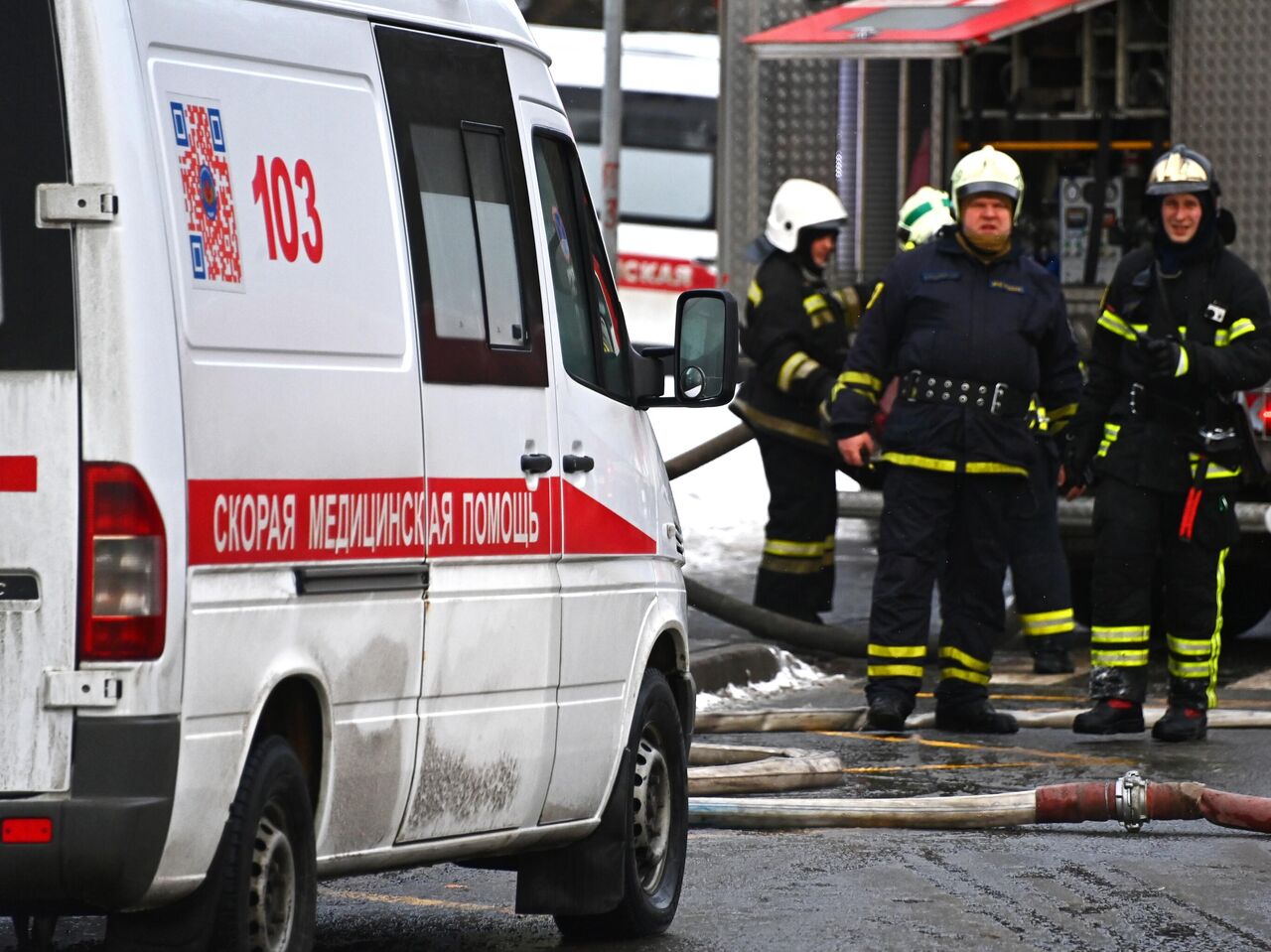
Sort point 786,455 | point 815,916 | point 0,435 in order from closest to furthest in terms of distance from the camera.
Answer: point 0,435, point 815,916, point 786,455

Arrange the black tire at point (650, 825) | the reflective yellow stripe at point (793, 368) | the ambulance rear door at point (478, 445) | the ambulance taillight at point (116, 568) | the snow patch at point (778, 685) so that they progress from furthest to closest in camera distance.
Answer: the reflective yellow stripe at point (793, 368) < the snow patch at point (778, 685) < the black tire at point (650, 825) < the ambulance rear door at point (478, 445) < the ambulance taillight at point (116, 568)

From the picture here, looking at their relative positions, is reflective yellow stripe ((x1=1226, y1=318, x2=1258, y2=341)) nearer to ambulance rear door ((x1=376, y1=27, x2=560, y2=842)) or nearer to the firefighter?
the firefighter

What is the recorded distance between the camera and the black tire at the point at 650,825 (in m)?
5.83

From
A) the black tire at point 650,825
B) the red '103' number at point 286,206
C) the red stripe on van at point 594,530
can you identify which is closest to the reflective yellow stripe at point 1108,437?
the black tire at point 650,825

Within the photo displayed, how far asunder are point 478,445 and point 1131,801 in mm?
2480

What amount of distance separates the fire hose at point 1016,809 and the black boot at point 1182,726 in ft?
6.65

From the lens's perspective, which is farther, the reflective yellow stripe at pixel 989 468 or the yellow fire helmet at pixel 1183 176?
the reflective yellow stripe at pixel 989 468

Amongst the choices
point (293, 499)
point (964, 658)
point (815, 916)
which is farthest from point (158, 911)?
point (964, 658)

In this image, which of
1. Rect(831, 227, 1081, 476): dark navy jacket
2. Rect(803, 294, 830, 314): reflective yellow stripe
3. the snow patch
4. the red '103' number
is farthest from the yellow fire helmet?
the red '103' number

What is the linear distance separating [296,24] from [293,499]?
85 centimetres

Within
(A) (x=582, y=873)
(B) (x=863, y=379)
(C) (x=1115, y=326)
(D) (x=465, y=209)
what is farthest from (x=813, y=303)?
(D) (x=465, y=209)

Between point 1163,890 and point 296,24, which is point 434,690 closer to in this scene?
point 296,24

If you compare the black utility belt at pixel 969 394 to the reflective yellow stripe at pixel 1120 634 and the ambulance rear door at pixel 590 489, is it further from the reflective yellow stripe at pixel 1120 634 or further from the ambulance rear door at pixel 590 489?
the ambulance rear door at pixel 590 489

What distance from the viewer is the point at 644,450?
20.0ft
